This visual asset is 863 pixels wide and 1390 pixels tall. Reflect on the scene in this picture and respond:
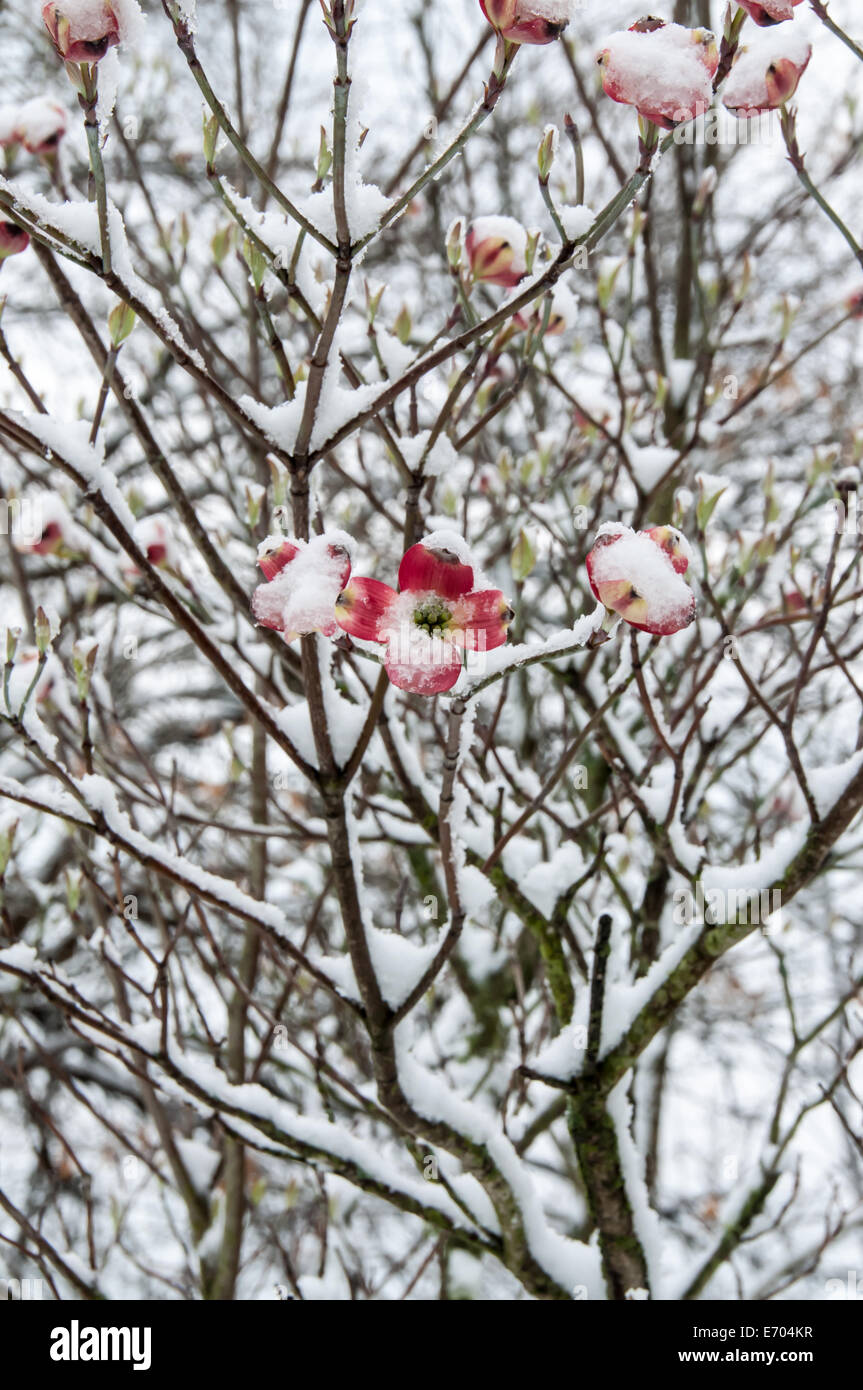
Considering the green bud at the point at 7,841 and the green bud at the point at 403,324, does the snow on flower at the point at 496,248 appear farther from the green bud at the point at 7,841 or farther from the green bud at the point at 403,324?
the green bud at the point at 7,841

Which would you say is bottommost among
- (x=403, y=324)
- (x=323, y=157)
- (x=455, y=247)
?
(x=323, y=157)

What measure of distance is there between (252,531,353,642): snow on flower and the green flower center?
6 cm

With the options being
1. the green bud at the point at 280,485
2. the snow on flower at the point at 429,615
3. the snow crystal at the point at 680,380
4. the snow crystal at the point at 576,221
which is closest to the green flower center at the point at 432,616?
the snow on flower at the point at 429,615

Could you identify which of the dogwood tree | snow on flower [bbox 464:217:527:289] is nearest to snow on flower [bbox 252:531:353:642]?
the dogwood tree

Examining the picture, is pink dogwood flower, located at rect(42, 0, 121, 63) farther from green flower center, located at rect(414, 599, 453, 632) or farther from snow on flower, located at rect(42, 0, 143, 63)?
green flower center, located at rect(414, 599, 453, 632)

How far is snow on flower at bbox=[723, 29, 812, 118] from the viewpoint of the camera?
3.31ft

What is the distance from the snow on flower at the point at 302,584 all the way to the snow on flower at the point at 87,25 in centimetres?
41

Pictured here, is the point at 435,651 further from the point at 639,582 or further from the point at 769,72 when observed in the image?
the point at 769,72

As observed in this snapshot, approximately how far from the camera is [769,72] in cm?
101

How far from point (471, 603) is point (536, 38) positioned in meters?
0.44

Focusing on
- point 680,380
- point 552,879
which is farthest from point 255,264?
point 680,380

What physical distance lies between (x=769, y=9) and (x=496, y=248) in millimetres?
419

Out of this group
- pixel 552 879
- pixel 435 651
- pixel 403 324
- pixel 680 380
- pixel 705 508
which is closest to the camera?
pixel 435 651
